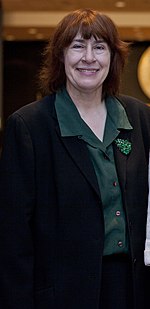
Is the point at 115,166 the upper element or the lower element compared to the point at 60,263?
upper

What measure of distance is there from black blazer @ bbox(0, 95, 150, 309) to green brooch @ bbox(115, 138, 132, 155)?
75 mm

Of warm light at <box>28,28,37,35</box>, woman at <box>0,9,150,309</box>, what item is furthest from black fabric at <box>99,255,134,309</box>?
warm light at <box>28,28,37,35</box>

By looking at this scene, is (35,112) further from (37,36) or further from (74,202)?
(37,36)

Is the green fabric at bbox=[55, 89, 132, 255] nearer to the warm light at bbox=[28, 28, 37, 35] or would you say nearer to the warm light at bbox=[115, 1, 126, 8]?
the warm light at bbox=[115, 1, 126, 8]

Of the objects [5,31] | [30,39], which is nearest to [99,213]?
[5,31]

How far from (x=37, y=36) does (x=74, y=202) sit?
8.89 m

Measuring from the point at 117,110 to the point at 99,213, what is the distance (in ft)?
1.42

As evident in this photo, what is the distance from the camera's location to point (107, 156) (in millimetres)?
2414

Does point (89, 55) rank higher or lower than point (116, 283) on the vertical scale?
higher

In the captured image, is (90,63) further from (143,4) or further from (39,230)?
(143,4)

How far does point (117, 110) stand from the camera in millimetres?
2557

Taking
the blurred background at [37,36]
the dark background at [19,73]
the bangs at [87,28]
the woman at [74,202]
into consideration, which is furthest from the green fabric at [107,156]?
the dark background at [19,73]

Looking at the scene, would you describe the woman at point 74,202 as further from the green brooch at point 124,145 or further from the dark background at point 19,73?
the dark background at point 19,73

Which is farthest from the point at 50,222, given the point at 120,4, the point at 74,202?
the point at 120,4
